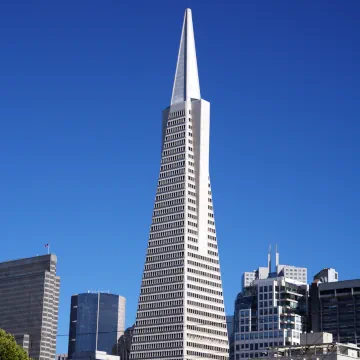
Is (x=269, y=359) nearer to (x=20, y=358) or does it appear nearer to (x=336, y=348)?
(x=336, y=348)

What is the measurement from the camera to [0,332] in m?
188

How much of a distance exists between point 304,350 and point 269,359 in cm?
758

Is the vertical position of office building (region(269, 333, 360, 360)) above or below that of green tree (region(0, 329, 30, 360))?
above

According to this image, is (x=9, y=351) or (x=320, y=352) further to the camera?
(x=320, y=352)

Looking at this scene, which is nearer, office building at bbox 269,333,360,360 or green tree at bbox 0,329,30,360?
green tree at bbox 0,329,30,360

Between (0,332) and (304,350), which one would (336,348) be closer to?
(304,350)

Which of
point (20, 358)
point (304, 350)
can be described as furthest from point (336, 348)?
point (20, 358)

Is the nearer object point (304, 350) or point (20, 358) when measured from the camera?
point (20, 358)

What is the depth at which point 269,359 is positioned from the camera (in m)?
193

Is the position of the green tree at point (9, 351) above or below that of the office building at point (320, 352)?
below

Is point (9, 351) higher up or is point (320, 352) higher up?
point (320, 352)

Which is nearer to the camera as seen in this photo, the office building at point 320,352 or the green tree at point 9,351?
the green tree at point 9,351

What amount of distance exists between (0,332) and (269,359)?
183 feet

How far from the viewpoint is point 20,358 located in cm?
18138
